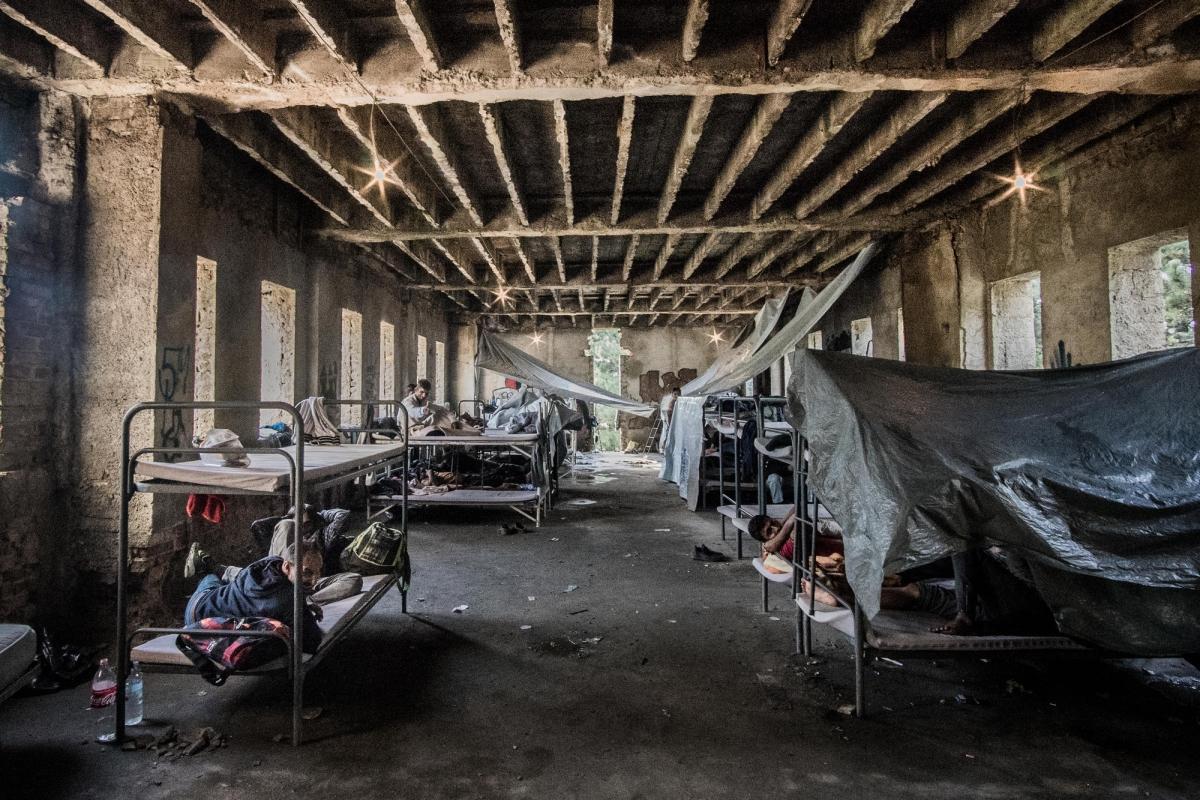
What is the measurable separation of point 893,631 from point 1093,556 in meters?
0.89

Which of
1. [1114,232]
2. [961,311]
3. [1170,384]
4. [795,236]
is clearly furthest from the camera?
[795,236]

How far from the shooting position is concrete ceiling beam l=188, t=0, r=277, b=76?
3.10 metres

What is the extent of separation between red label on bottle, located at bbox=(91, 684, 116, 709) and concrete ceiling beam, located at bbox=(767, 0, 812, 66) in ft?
16.5

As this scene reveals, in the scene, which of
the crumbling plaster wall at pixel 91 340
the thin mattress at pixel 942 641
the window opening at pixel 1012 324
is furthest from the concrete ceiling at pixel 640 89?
the thin mattress at pixel 942 641

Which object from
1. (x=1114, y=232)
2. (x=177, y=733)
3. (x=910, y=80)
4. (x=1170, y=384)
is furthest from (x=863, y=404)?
(x=1114, y=232)

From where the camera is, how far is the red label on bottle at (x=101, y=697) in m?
2.83

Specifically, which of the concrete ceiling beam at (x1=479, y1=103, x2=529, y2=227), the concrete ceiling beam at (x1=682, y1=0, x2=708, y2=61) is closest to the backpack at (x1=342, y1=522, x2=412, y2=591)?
the concrete ceiling beam at (x1=479, y1=103, x2=529, y2=227)

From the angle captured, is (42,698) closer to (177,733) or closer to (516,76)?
(177,733)

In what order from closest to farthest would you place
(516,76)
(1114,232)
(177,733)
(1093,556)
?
(1093,556) < (177,733) < (516,76) < (1114,232)

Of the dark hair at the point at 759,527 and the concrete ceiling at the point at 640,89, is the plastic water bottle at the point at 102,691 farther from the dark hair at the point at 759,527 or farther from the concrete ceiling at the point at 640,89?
the dark hair at the point at 759,527

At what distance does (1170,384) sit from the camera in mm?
2777

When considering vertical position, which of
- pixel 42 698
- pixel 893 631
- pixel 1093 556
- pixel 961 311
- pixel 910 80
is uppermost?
pixel 910 80

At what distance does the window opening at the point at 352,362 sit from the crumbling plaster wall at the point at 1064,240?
25.6 feet

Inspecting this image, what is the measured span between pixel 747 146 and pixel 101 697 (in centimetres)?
559
